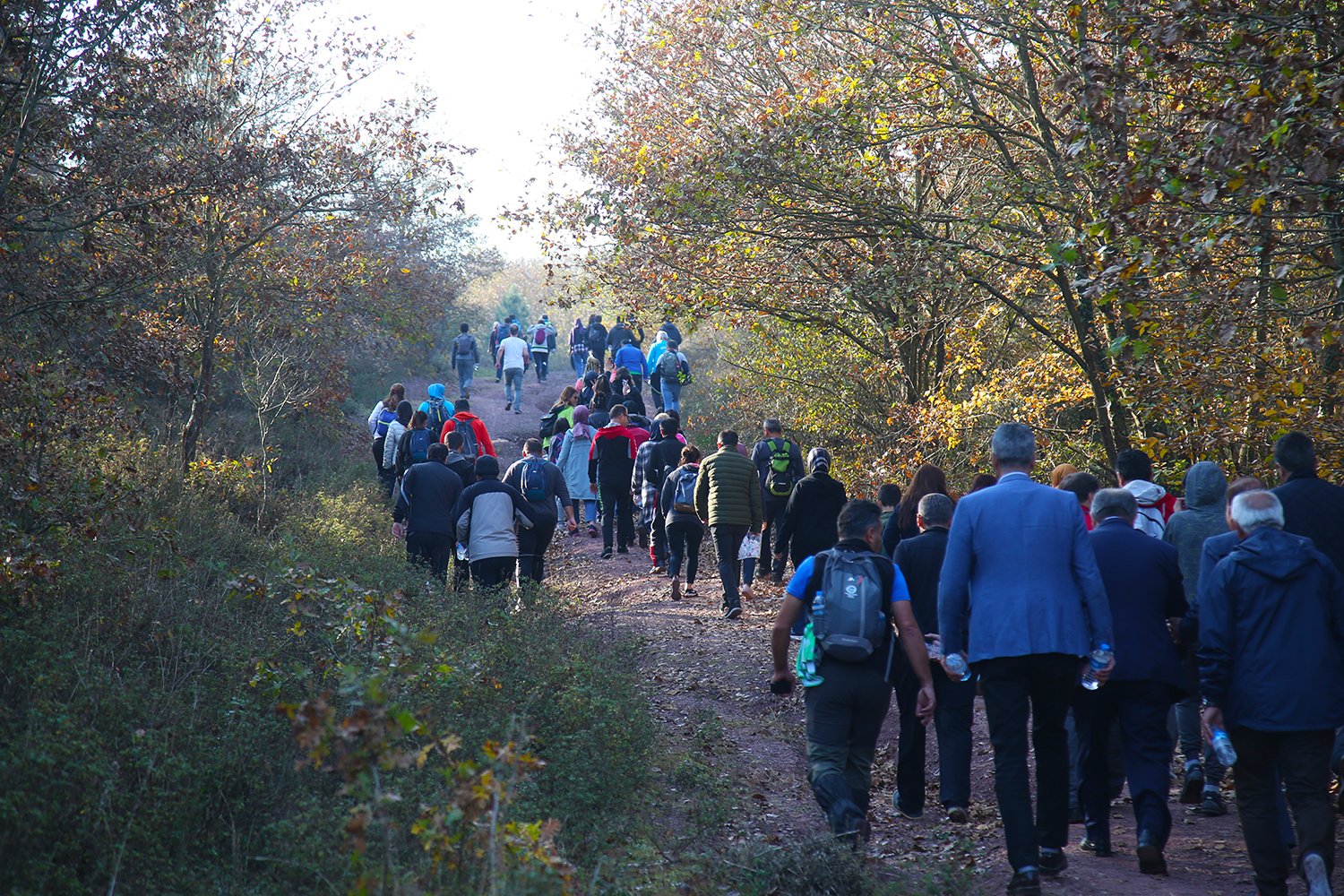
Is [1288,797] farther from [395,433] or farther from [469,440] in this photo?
[395,433]

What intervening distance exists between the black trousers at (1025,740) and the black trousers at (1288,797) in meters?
0.81

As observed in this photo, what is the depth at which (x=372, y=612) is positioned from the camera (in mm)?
5863

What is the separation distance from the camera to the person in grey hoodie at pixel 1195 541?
617 cm

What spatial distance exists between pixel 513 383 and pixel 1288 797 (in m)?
22.6

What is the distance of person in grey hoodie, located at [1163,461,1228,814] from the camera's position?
6.17 meters

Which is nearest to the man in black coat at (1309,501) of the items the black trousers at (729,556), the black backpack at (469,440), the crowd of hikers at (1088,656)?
the crowd of hikers at (1088,656)

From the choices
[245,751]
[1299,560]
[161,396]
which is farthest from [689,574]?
[161,396]

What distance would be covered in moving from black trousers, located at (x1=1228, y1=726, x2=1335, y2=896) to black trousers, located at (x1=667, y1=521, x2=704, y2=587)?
24.4 ft

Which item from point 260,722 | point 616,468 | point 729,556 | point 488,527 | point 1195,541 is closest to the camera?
point 260,722

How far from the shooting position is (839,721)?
5.16m

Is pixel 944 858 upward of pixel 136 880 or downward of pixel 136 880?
downward

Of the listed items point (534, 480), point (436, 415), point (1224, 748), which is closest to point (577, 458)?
point (436, 415)

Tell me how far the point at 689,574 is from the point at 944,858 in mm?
6598

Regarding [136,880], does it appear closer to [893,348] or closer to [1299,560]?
[1299,560]
